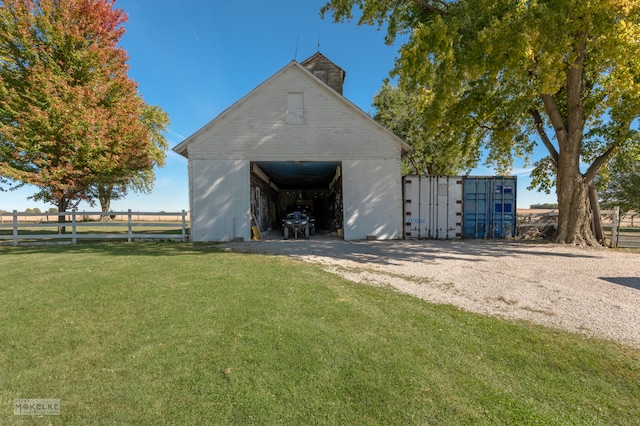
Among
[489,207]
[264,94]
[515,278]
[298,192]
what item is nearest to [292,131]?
[264,94]

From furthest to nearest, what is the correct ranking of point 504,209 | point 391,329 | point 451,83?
point 504,209 → point 451,83 → point 391,329

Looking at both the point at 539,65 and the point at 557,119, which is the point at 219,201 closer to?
the point at 539,65

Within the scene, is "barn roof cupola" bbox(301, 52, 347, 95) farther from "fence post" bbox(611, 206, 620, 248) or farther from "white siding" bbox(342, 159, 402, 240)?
"fence post" bbox(611, 206, 620, 248)

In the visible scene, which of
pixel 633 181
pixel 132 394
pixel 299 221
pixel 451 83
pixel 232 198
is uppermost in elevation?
pixel 451 83

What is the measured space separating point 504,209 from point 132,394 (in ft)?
52.5

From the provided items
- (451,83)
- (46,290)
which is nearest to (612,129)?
(451,83)

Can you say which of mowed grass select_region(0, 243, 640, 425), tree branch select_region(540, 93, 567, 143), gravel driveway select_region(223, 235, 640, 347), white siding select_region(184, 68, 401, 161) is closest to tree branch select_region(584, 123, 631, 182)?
tree branch select_region(540, 93, 567, 143)

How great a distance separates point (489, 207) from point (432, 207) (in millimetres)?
2935

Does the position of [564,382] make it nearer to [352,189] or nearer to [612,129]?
[352,189]

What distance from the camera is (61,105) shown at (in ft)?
45.3

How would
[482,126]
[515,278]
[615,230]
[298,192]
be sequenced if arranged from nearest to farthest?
[515,278] < [615,230] < [482,126] < [298,192]

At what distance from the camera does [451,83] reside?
10.1 m

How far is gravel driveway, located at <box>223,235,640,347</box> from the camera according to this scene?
4129mm

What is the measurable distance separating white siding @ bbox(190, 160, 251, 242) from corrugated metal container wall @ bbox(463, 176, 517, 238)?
36.0ft
